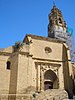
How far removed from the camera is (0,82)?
1569 cm

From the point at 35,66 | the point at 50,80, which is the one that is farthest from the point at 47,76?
the point at 35,66

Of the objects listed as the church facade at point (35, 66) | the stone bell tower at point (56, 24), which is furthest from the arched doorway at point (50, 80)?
the stone bell tower at point (56, 24)

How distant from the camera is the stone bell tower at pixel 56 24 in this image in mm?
32219

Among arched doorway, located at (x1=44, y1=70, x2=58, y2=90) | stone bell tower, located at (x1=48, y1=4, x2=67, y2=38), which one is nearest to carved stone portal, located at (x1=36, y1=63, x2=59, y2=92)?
arched doorway, located at (x1=44, y1=70, x2=58, y2=90)

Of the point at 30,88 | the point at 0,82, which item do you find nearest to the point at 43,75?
the point at 30,88

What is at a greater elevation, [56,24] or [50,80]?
[56,24]

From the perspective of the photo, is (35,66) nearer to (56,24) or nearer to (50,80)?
(50,80)

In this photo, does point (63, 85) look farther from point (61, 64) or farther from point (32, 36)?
point (32, 36)

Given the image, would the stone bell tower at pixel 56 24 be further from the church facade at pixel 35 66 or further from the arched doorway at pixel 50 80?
the arched doorway at pixel 50 80

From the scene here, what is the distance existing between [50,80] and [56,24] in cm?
1709

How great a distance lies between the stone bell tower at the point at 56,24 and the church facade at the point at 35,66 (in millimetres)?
11202

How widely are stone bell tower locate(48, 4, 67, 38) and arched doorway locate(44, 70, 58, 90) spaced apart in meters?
13.9

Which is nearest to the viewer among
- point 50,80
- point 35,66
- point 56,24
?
point 35,66

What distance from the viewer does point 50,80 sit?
18.9 meters
